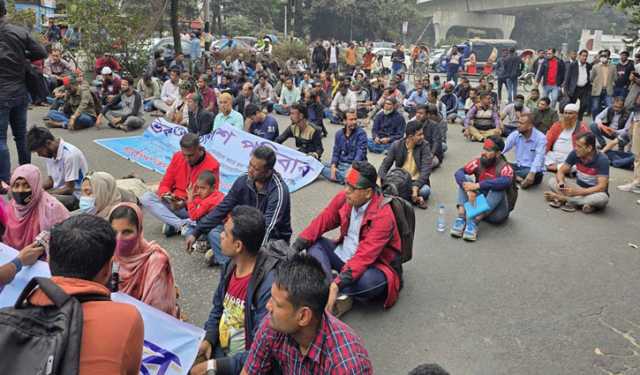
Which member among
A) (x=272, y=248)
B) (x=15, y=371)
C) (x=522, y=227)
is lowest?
(x=522, y=227)

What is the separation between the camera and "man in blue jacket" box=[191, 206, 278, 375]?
3.05 m

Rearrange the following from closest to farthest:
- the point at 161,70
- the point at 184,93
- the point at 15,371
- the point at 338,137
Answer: the point at 15,371 < the point at 338,137 < the point at 184,93 < the point at 161,70

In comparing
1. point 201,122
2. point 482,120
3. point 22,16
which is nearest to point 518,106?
point 482,120

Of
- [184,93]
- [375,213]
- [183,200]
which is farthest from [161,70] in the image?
[375,213]

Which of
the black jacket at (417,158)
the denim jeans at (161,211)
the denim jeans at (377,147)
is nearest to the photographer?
the denim jeans at (161,211)

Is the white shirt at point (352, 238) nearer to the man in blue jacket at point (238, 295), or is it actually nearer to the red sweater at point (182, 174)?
the man in blue jacket at point (238, 295)

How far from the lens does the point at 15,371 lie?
1614 mm

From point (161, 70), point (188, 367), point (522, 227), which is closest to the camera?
point (188, 367)

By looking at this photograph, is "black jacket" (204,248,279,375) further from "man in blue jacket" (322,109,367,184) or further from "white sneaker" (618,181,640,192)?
"white sneaker" (618,181,640,192)

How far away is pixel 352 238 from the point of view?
4.43 metres

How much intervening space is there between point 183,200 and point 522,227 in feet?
13.4

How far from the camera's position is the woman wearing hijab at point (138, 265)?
132 inches

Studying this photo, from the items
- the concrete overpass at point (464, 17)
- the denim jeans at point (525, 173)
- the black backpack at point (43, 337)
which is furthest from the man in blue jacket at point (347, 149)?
the concrete overpass at point (464, 17)

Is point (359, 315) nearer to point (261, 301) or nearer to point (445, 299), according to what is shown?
point (445, 299)
